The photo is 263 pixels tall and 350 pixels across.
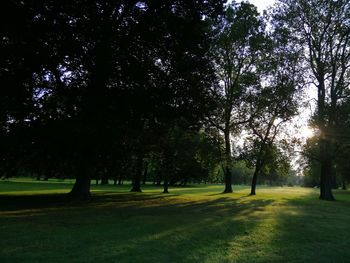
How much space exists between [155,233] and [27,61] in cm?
1241

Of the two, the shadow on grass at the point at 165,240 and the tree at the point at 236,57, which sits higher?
the tree at the point at 236,57

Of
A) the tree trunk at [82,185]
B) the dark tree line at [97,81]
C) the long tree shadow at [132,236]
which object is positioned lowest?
the long tree shadow at [132,236]

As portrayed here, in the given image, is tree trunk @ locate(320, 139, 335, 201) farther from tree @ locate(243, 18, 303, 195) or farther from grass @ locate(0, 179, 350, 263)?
grass @ locate(0, 179, 350, 263)

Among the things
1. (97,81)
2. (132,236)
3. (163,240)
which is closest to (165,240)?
(163,240)

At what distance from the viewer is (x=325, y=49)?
37969 millimetres

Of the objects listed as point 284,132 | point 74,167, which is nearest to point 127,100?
point 74,167

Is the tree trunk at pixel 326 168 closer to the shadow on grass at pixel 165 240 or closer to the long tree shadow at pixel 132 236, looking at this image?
the shadow on grass at pixel 165 240

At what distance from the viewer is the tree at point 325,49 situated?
36.5 metres

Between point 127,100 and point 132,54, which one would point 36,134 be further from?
point 132,54

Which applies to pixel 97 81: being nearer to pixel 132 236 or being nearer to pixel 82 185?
pixel 82 185

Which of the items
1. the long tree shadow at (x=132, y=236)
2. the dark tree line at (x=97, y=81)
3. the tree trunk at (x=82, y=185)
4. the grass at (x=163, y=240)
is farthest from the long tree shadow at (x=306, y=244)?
the tree trunk at (x=82, y=185)

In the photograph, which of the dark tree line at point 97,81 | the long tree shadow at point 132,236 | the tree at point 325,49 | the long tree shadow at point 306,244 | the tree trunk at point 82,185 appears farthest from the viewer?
the tree at point 325,49

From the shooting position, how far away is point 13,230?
11.3 m

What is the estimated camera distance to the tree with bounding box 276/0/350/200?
120ft
